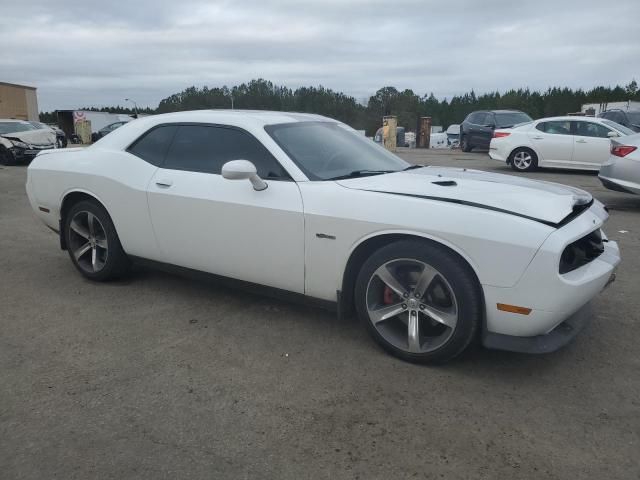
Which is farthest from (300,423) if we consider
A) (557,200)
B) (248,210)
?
(557,200)

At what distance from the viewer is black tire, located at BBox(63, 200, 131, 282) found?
4.23 m

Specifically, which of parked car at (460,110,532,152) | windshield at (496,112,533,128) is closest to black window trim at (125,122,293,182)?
parked car at (460,110,532,152)

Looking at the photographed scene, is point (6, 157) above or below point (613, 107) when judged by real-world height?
below

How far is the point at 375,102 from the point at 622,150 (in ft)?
187

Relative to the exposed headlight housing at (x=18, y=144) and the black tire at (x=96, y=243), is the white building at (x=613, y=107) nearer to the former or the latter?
the exposed headlight housing at (x=18, y=144)

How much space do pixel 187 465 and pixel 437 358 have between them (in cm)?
146

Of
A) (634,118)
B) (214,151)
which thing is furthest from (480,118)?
(214,151)

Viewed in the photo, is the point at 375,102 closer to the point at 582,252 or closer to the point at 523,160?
the point at 523,160

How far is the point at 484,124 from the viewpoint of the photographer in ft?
62.3

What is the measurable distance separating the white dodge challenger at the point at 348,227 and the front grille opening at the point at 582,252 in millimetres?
13

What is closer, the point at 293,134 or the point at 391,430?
the point at 391,430

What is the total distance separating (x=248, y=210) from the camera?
3375mm

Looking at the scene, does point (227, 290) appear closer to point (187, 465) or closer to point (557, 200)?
point (187, 465)

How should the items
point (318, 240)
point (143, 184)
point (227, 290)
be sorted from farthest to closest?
point (227, 290), point (143, 184), point (318, 240)
